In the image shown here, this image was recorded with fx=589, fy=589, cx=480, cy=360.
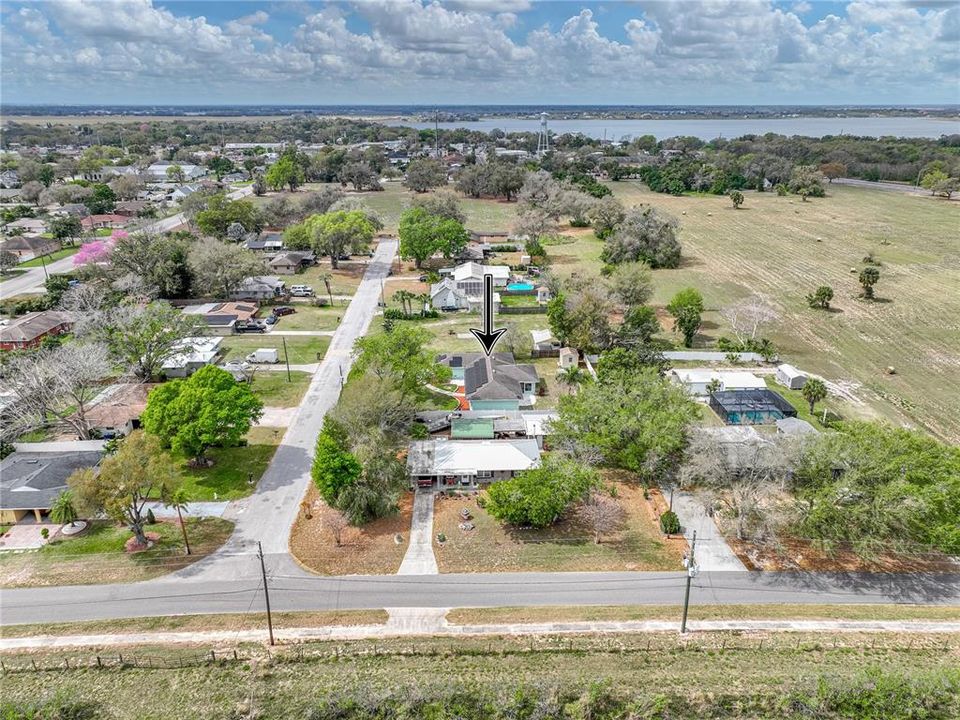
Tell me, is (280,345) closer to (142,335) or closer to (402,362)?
(142,335)

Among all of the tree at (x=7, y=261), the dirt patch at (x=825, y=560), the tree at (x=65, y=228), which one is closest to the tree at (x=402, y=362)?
the dirt patch at (x=825, y=560)

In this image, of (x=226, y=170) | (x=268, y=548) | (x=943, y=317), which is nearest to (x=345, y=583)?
(x=268, y=548)

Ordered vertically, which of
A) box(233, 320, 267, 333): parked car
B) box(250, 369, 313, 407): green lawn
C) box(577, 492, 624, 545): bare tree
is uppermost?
box(233, 320, 267, 333): parked car

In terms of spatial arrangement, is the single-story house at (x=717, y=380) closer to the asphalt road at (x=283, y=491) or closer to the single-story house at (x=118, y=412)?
the asphalt road at (x=283, y=491)

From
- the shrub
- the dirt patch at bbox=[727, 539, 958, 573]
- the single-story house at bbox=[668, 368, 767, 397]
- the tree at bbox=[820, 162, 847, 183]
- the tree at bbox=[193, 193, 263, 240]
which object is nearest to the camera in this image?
the dirt patch at bbox=[727, 539, 958, 573]

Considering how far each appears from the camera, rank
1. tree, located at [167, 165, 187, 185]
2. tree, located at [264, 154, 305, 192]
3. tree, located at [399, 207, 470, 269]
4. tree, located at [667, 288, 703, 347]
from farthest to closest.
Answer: tree, located at [167, 165, 187, 185]
tree, located at [264, 154, 305, 192]
tree, located at [399, 207, 470, 269]
tree, located at [667, 288, 703, 347]

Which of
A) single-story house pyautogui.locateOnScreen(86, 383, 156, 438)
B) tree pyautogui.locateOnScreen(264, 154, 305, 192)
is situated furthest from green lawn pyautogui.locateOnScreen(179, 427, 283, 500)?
tree pyautogui.locateOnScreen(264, 154, 305, 192)

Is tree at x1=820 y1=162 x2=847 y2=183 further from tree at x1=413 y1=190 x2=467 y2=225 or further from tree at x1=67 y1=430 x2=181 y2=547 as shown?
tree at x1=67 y1=430 x2=181 y2=547
